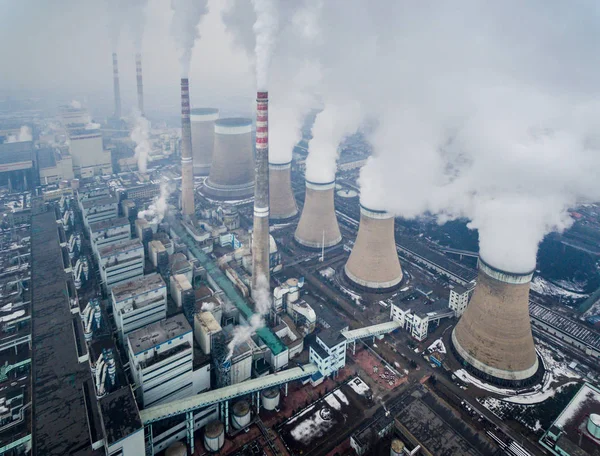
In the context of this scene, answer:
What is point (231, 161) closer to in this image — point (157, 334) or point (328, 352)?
point (157, 334)

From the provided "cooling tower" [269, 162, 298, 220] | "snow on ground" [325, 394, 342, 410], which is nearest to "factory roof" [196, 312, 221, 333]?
"snow on ground" [325, 394, 342, 410]

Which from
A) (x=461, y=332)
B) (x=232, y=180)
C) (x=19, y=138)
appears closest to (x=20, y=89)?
(x=19, y=138)

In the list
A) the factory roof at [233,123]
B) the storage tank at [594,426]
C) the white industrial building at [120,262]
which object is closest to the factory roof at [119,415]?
the white industrial building at [120,262]

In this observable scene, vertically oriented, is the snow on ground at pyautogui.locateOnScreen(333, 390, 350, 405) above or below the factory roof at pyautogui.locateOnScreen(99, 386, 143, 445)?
below

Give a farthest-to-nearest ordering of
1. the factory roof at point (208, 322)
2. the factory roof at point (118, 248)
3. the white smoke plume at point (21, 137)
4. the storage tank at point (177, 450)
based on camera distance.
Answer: the white smoke plume at point (21, 137)
the factory roof at point (118, 248)
the factory roof at point (208, 322)
the storage tank at point (177, 450)

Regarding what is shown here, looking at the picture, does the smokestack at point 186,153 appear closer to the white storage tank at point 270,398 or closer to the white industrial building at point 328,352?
the white industrial building at point 328,352

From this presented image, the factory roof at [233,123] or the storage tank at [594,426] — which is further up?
the factory roof at [233,123]

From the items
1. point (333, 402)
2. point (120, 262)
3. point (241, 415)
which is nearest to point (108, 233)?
point (120, 262)

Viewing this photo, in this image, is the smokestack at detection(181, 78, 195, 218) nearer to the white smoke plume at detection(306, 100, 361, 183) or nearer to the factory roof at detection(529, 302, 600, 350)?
the white smoke plume at detection(306, 100, 361, 183)
